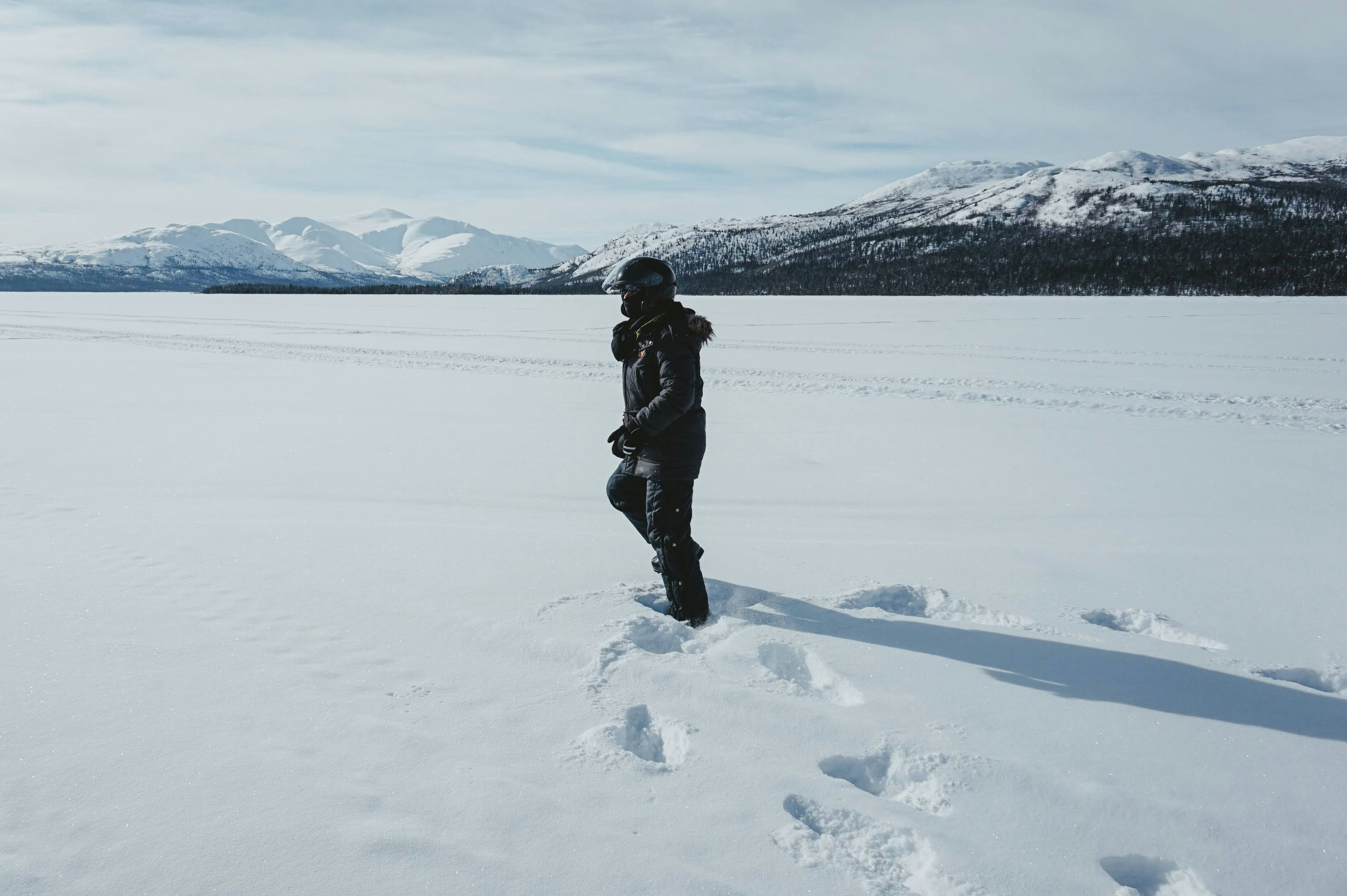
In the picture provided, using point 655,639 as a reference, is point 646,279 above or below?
above

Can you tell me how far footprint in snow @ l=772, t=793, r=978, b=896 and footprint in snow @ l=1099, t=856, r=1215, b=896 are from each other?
17.4 inches

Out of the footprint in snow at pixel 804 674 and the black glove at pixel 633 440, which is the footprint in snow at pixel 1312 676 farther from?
the black glove at pixel 633 440

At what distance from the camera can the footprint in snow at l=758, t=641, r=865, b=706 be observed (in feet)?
10.1

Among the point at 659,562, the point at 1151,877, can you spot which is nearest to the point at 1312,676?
the point at 1151,877

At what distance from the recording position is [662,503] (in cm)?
352

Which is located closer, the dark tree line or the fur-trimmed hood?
the fur-trimmed hood

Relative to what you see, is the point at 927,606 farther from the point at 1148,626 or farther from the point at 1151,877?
the point at 1151,877

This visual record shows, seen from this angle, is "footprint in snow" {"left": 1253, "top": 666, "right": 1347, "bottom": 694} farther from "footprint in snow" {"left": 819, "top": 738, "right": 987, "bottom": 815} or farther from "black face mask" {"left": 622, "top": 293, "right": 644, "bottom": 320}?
"black face mask" {"left": 622, "top": 293, "right": 644, "bottom": 320}

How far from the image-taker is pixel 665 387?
3330 millimetres

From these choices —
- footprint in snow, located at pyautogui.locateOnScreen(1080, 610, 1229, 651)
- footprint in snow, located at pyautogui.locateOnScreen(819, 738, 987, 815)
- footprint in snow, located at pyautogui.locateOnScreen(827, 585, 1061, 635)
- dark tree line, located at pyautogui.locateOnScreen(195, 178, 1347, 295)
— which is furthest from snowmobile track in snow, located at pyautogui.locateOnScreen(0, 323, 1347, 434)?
dark tree line, located at pyautogui.locateOnScreen(195, 178, 1347, 295)

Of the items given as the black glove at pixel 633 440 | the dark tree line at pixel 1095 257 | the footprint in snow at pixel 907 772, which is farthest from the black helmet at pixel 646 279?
the dark tree line at pixel 1095 257

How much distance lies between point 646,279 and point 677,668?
1.65 metres

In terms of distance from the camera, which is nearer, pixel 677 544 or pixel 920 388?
pixel 677 544

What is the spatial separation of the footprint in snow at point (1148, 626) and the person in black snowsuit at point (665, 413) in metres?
1.93
